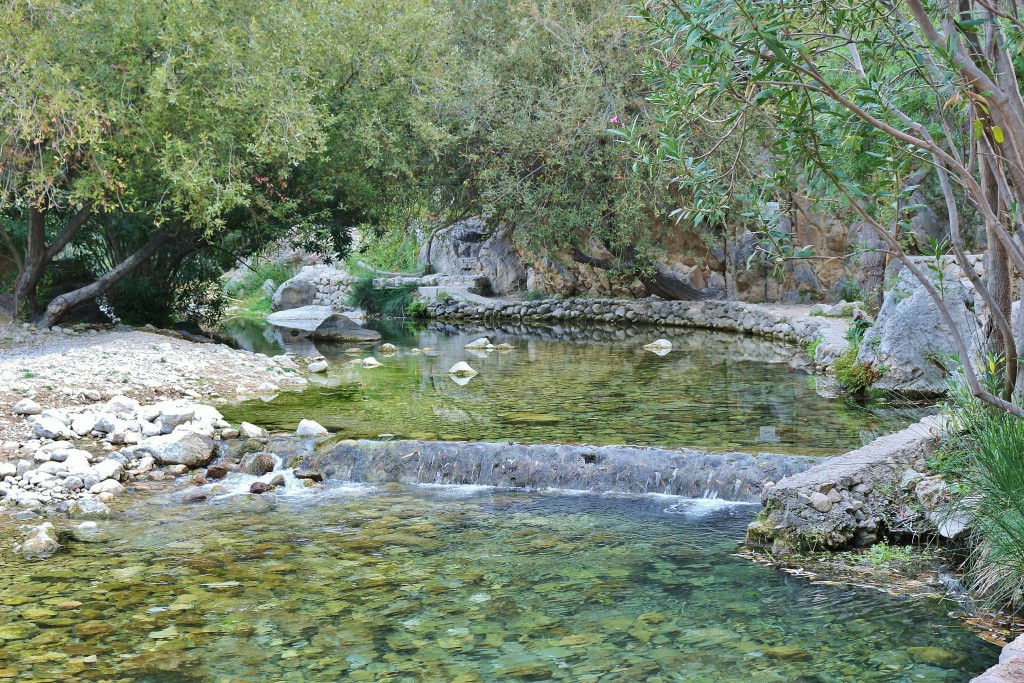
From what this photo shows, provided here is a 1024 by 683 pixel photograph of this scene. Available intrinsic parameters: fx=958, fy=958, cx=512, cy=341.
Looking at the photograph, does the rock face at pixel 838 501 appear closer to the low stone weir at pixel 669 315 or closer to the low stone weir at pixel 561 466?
the low stone weir at pixel 561 466

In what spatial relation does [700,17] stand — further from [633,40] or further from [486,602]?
[633,40]

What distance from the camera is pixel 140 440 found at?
9.78m

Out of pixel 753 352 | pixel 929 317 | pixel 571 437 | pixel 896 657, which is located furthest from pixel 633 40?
pixel 896 657

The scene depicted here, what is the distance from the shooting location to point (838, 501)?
673 cm

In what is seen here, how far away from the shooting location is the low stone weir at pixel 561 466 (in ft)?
27.3

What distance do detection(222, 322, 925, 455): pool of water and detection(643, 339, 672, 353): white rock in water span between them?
7.9 inches

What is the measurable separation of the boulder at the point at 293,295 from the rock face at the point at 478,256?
3.89m

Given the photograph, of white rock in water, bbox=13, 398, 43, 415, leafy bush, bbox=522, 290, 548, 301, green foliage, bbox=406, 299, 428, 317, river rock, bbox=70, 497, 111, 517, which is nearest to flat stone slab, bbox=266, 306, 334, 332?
green foliage, bbox=406, 299, 428, 317

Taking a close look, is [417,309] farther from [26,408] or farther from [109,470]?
[109,470]

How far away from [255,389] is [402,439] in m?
4.15

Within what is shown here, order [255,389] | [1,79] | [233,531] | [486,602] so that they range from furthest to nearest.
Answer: [255,389] < [1,79] < [233,531] < [486,602]

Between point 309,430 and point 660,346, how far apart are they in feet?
29.6

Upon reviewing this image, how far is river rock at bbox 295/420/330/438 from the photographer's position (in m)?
10.1

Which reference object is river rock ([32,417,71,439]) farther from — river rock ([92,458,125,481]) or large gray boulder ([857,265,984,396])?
large gray boulder ([857,265,984,396])
